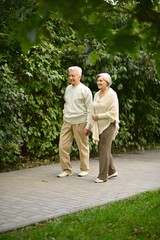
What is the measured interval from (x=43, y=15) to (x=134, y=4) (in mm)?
1030

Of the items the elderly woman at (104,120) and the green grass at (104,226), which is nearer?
the green grass at (104,226)

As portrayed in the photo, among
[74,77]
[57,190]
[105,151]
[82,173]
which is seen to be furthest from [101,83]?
[57,190]

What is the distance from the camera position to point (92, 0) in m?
2.96

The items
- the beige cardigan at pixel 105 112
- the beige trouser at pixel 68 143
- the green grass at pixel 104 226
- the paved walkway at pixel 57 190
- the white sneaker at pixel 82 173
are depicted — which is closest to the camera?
the green grass at pixel 104 226

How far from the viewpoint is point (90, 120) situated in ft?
28.8

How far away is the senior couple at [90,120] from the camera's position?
857 centimetres

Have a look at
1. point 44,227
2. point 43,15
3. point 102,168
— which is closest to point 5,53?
point 102,168

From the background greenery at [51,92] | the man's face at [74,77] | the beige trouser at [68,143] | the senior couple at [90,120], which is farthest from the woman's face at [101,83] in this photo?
the beige trouser at [68,143]

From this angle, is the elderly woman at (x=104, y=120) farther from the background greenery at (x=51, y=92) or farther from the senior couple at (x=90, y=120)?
the background greenery at (x=51, y=92)

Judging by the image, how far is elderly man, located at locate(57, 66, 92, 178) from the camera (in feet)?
29.3

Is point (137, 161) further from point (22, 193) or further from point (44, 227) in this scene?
point (44, 227)

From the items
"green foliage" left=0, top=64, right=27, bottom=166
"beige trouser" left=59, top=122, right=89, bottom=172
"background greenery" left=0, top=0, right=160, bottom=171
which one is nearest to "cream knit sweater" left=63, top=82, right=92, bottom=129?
"beige trouser" left=59, top=122, right=89, bottom=172

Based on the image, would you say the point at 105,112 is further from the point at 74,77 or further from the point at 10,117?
the point at 10,117

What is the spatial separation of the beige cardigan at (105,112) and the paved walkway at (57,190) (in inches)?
37.1
